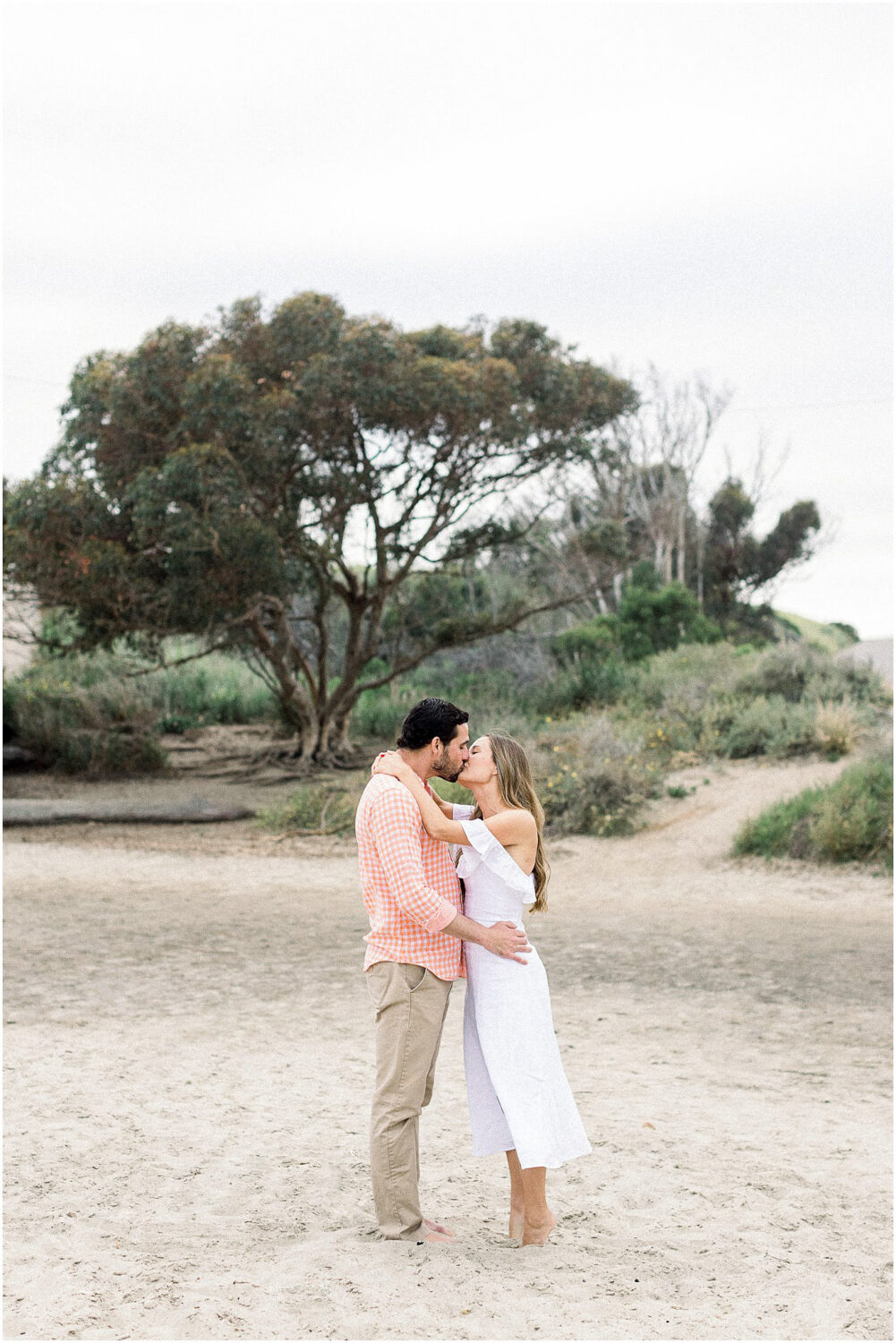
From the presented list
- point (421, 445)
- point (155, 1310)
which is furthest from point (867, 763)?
point (155, 1310)

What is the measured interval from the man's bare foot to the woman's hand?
1505mm

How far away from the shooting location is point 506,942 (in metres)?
3.73

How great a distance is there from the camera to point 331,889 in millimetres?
11773

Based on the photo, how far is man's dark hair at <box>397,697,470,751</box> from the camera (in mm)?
3725

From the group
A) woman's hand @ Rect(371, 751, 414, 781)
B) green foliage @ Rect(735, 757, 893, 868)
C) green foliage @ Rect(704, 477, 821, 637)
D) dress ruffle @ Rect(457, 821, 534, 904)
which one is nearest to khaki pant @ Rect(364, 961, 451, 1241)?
dress ruffle @ Rect(457, 821, 534, 904)

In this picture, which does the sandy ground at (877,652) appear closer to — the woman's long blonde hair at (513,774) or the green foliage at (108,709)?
the green foliage at (108,709)

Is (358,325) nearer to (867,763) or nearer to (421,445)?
(421,445)

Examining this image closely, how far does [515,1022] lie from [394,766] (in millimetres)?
869

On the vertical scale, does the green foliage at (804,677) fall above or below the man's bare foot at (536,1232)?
above

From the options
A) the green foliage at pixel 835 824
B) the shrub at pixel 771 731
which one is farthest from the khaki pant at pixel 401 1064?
the shrub at pixel 771 731

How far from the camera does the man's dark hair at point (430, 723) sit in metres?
3.72

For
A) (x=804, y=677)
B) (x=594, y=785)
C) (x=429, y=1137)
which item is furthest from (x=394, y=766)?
(x=804, y=677)

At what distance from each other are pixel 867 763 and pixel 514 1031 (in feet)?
34.6

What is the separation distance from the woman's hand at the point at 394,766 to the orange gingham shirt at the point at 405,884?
23 millimetres
